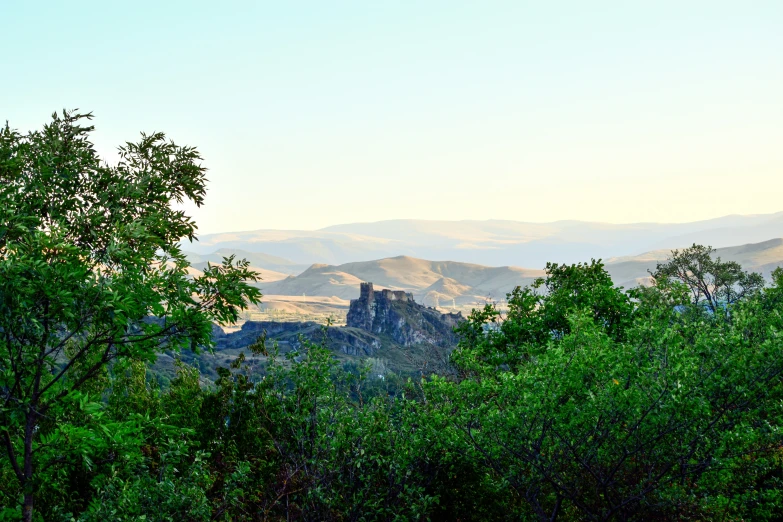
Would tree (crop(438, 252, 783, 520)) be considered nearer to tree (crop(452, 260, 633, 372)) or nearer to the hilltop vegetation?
the hilltop vegetation

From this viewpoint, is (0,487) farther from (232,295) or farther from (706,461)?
(706,461)

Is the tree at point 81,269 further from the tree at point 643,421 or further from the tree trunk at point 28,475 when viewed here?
the tree at point 643,421

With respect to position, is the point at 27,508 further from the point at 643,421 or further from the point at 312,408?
the point at 643,421

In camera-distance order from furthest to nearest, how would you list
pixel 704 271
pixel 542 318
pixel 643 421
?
pixel 704 271 → pixel 542 318 → pixel 643 421

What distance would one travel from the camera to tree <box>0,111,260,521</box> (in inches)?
451

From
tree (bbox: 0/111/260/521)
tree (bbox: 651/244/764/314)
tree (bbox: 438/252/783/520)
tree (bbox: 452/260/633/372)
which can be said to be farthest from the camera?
tree (bbox: 651/244/764/314)

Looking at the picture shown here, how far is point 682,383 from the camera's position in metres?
13.4

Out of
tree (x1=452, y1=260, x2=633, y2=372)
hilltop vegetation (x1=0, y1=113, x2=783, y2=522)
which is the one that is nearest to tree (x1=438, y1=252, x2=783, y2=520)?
hilltop vegetation (x1=0, y1=113, x2=783, y2=522)

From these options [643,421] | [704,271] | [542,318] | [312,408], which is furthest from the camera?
[704,271]

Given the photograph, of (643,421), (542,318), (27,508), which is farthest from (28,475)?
(542,318)

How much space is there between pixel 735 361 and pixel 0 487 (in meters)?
20.8

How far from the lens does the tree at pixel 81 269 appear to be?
1146 centimetres

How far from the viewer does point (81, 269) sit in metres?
11.8

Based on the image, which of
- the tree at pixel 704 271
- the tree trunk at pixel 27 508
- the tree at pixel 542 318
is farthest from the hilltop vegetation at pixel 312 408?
the tree at pixel 704 271
